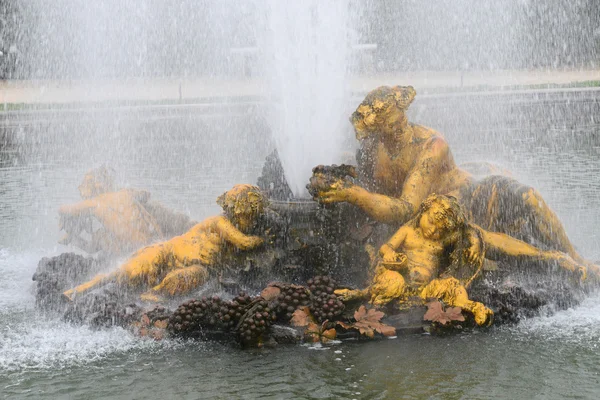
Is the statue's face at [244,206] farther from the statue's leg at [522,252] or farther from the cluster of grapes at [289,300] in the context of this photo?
the statue's leg at [522,252]

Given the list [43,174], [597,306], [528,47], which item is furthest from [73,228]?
[528,47]

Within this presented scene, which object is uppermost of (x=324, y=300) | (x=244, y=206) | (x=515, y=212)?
(x=244, y=206)

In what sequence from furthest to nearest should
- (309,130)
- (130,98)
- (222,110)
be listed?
(130,98)
(222,110)
(309,130)

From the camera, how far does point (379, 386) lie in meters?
4.78

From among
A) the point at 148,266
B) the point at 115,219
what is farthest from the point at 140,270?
the point at 115,219

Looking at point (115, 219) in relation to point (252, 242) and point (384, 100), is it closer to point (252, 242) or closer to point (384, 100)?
point (252, 242)

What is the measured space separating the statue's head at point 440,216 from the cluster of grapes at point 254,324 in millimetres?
1171

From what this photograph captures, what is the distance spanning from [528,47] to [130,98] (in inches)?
465

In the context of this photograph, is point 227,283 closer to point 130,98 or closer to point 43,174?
point 43,174

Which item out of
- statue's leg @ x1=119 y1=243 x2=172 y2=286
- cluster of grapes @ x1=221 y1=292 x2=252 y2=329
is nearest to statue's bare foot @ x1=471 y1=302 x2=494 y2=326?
cluster of grapes @ x1=221 y1=292 x2=252 y2=329

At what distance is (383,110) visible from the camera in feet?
20.6

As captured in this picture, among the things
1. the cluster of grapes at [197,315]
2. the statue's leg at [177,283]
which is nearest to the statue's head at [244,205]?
the statue's leg at [177,283]

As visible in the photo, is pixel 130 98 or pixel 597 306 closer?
pixel 597 306

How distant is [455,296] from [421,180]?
955 mm
